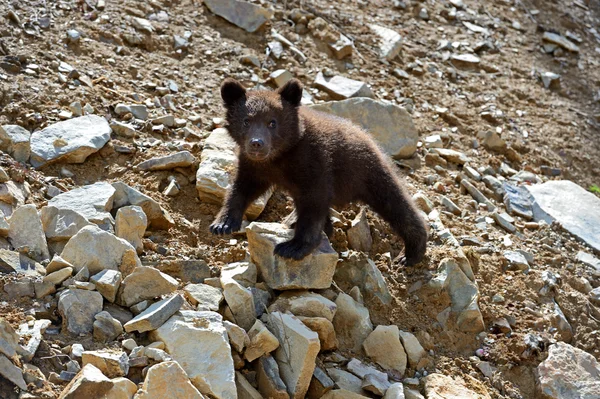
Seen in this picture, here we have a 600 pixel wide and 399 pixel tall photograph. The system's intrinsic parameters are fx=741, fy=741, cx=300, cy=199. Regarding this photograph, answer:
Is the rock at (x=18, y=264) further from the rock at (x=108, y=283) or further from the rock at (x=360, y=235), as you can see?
the rock at (x=360, y=235)

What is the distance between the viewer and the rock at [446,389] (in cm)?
585

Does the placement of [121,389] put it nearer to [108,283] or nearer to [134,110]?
[108,283]

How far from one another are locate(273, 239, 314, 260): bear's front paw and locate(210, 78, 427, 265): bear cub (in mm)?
93

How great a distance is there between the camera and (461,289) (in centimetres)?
691

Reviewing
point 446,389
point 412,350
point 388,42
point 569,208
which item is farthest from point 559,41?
point 446,389

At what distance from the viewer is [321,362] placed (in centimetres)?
589

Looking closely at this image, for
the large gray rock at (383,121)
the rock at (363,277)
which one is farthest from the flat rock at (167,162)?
the large gray rock at (383,121)

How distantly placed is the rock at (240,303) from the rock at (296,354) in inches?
9.7

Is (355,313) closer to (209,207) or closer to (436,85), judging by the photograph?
(209,207)

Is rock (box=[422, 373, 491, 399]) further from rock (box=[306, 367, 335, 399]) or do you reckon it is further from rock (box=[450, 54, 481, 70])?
rock (box=[450, 54, 481, 70])

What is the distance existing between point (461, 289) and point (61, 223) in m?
3.61

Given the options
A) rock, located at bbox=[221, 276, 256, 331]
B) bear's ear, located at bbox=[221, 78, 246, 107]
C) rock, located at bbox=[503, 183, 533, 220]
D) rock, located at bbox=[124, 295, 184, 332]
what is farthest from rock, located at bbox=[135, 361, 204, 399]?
rock, located at bbox=[503, 183, 533, 220]

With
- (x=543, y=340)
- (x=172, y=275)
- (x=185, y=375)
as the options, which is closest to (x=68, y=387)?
(x=185, y=375)

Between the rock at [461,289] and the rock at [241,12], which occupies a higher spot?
the rock at [241,12]
